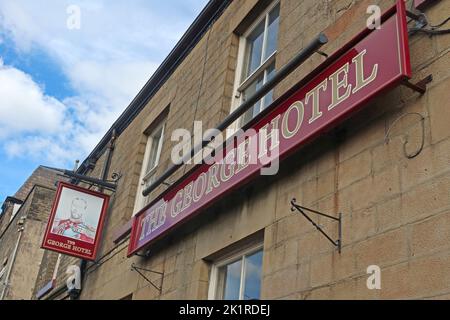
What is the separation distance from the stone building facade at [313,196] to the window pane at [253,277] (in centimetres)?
1

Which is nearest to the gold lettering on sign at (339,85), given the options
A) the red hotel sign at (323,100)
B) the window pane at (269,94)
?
the red hotel sign at (323,100)

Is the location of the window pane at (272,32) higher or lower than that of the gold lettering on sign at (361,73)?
higher

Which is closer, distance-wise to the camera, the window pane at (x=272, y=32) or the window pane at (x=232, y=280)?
the window pane at (x=232, y=280)

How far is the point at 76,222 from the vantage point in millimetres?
10109

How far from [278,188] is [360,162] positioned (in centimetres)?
119

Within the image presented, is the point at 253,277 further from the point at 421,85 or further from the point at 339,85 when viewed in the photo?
the point at 421,85

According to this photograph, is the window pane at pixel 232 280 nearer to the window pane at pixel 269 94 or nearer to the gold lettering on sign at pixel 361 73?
the window pane at pixel 269 94

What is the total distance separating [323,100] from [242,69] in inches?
134

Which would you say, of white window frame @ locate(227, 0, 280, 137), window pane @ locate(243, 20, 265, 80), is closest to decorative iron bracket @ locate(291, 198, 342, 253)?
white window frame @ locate(227, 0, 280, 137)

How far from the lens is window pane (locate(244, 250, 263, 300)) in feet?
17.5

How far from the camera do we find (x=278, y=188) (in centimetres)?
531

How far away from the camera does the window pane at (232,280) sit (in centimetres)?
571
